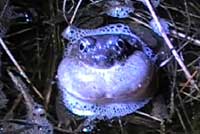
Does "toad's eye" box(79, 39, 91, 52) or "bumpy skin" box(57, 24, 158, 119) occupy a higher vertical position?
"toad's eye" box(79, 39, 91, 52)

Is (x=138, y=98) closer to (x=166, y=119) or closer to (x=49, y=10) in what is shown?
(x=166, y=119)

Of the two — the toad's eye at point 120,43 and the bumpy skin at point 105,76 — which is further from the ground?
the toad's eye at point 120,43

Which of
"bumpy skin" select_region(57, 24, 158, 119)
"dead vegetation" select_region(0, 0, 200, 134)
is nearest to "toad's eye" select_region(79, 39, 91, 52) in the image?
"bumpy skin" select_region(57, 24, 158, 119)

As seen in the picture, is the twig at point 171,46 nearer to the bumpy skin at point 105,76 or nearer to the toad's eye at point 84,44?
the bumpy skin at point 105,76

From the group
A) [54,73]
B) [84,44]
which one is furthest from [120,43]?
[54,73]

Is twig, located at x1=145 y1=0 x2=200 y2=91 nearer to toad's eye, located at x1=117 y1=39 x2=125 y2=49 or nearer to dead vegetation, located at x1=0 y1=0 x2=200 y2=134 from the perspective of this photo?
dead vegetation, located at x1=0 y1=0 x2=200 y2=134

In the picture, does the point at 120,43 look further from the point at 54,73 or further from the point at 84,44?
the point at 54,73

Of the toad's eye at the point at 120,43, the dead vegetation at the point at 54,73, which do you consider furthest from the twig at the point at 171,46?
the toad's eye at the point at 120,43

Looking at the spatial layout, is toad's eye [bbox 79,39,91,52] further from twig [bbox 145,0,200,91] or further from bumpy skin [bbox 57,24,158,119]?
twig [bbox 145,0,200,91]
